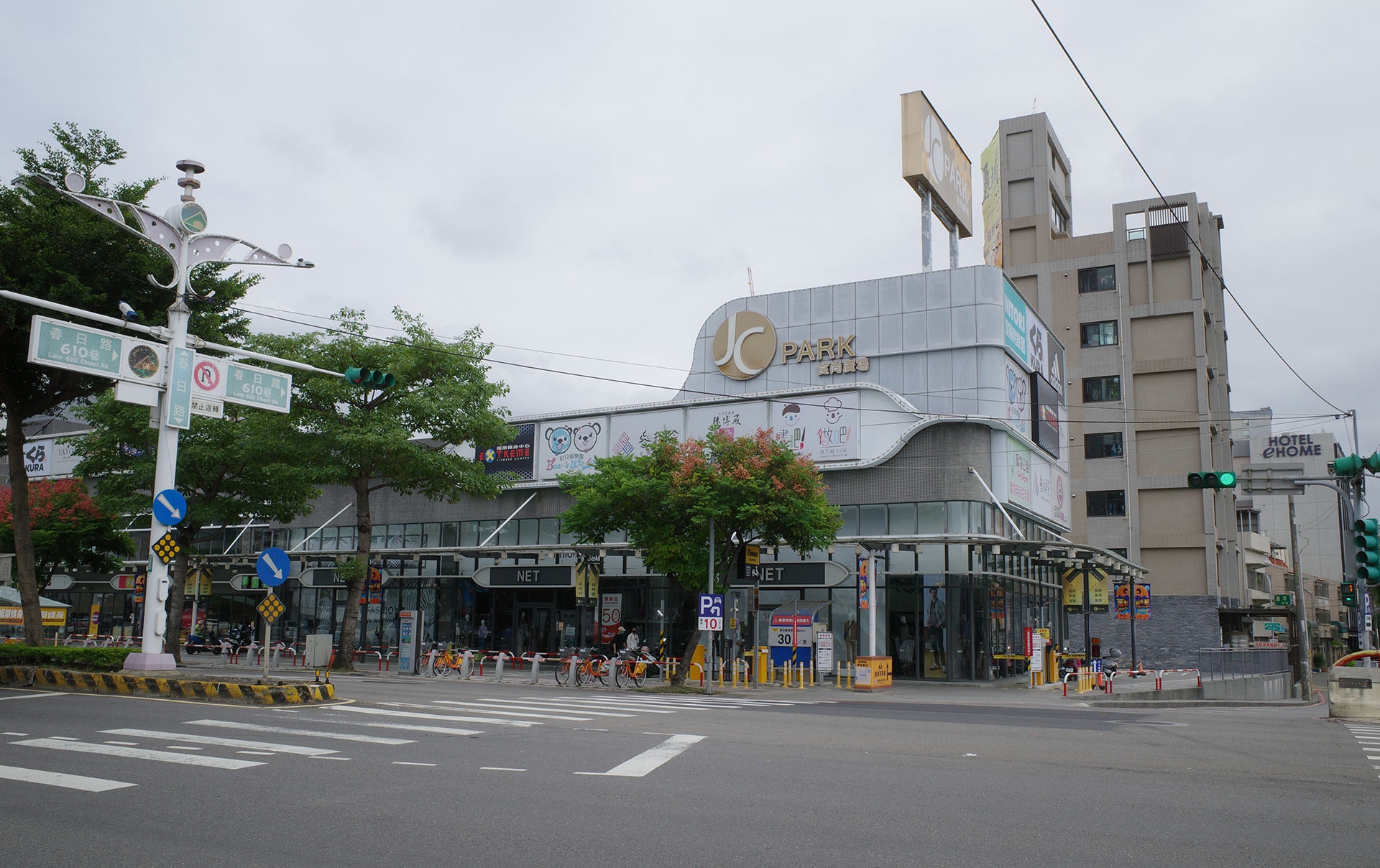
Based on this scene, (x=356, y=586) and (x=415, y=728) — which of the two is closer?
(x=415, y=728)

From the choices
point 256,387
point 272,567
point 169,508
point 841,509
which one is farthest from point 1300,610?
point 169,508

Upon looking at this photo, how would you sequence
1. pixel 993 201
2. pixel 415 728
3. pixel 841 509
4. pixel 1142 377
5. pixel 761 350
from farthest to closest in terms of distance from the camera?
1. pixel 993 201
2. pixel 1142 377
3. pixel 761 350
4. pixel 841 509
5. pixel 415 728

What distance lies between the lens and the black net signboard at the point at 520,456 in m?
40.7

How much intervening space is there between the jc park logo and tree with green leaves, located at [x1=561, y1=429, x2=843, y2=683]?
16.7 m

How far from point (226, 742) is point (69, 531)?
3514 cm

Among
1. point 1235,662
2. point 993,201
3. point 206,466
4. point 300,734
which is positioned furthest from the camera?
point 993,201

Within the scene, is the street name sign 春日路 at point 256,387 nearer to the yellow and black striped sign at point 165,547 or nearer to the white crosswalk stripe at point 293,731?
the yellow and black striped sign at point 165,547

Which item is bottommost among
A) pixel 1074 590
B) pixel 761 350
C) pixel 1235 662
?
pixel 1235 662

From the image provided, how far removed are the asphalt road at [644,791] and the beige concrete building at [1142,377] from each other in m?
42.5

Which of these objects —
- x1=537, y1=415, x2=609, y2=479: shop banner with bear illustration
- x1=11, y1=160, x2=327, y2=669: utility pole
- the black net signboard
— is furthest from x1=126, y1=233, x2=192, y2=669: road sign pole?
the black net signboard

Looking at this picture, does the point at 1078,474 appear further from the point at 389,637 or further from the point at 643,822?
the point at 643,822

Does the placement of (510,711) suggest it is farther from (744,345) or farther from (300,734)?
(744,345)

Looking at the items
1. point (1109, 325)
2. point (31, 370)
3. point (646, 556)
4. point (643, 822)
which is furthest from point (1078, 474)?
point (643, 822)

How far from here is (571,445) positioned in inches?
1576
